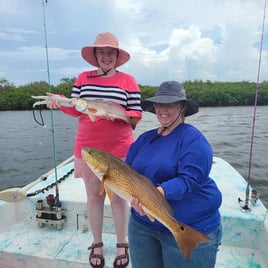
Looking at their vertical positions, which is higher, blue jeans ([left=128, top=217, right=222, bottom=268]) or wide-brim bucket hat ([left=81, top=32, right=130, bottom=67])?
wide-brim bucket hat ([left=81, top=32, right=130, bottom=67])

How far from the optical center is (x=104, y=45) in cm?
251

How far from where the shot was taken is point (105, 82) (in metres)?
2.65

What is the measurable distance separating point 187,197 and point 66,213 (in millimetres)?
2262

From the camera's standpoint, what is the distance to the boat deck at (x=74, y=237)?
115 inches

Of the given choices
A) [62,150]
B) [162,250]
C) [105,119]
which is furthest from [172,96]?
[62,150]

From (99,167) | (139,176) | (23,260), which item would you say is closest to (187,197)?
(139,176)

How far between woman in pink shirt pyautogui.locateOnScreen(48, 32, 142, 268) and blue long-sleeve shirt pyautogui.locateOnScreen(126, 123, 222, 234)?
73 cm

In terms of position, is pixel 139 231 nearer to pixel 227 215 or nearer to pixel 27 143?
pixel 227 215

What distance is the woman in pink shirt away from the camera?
2.61 metres

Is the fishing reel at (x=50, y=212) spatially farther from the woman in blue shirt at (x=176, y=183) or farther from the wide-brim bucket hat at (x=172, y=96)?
the wide-brim bucket hat at (x=172, y=96)

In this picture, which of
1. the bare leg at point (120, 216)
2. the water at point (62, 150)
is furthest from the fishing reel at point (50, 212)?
the water at point (62, 150)

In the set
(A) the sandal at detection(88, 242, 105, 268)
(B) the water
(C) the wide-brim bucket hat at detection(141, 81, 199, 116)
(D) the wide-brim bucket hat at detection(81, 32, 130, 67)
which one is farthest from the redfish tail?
(B) the water

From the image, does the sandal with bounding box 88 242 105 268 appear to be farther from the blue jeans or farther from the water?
the water

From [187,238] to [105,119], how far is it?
4.48ft
